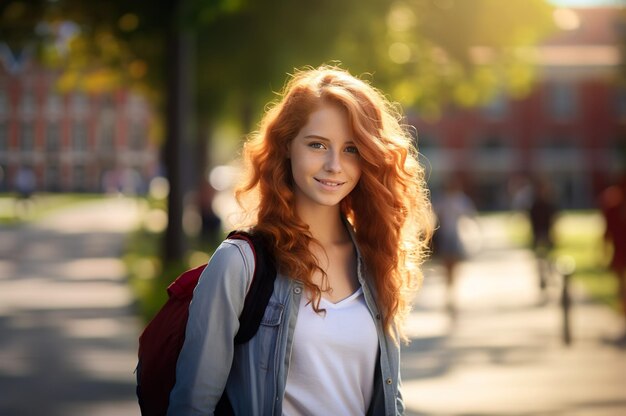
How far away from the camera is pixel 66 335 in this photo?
12.5 meters

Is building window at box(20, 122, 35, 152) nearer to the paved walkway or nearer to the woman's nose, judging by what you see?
the paved walkway

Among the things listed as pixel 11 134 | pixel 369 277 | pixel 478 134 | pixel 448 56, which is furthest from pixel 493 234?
pixel 11 134

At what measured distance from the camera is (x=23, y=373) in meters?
9.94

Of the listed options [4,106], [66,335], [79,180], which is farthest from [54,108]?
[66,335]

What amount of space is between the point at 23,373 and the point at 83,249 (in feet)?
67.3

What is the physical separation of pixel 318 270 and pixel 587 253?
30329 millimetres

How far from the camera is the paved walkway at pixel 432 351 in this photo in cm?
888

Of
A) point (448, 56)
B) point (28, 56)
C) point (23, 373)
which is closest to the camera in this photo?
point (23, 373)

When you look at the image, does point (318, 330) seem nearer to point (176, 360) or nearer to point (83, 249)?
point (176, 360)

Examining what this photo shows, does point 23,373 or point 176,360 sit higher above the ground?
point 176,360

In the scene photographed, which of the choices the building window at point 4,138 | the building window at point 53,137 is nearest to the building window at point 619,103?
the building window at point 53,137

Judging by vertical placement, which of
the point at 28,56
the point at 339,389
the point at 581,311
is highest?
the point at 28,56

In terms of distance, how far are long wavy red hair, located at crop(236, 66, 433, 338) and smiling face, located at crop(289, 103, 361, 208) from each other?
0.03 metres

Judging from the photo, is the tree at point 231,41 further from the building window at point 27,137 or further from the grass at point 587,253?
the building window at point 27,137
